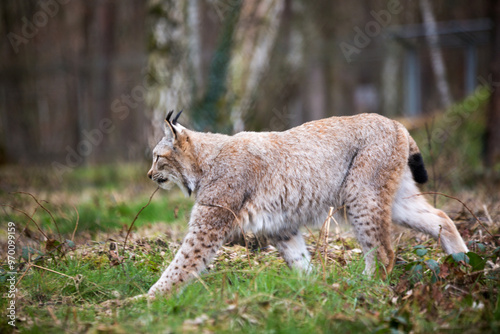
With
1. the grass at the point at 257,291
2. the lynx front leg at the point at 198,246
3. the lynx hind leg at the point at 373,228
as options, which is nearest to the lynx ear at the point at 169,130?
the lynx front leg at the point at 198,246

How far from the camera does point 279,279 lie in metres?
3.22

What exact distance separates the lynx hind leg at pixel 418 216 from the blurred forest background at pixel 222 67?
175 inches

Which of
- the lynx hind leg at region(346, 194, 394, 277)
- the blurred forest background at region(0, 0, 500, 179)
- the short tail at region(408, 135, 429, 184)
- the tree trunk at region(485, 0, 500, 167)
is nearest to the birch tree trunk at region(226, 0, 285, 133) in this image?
the blurred forest background at region(0, 0, 500, 179)

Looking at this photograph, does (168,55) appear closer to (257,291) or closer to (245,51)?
(245,51)

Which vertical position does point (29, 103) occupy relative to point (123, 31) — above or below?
below

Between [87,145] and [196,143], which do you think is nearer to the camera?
[196,143]

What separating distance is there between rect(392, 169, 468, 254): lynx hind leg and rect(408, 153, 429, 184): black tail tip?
0.05 meters

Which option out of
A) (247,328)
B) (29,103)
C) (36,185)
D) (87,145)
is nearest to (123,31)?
(29,103)

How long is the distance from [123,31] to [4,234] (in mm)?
16641

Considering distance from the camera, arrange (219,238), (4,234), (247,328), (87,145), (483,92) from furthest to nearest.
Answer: (87,145)
(483,92)
(4,234)
(219,238)
(247,328)

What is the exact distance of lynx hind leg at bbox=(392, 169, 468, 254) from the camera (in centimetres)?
391

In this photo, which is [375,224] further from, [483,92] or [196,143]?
[483,92]

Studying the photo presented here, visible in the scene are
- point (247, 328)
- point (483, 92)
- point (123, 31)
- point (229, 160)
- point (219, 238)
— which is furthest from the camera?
point (123, 31)

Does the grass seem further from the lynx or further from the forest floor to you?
the lynx
